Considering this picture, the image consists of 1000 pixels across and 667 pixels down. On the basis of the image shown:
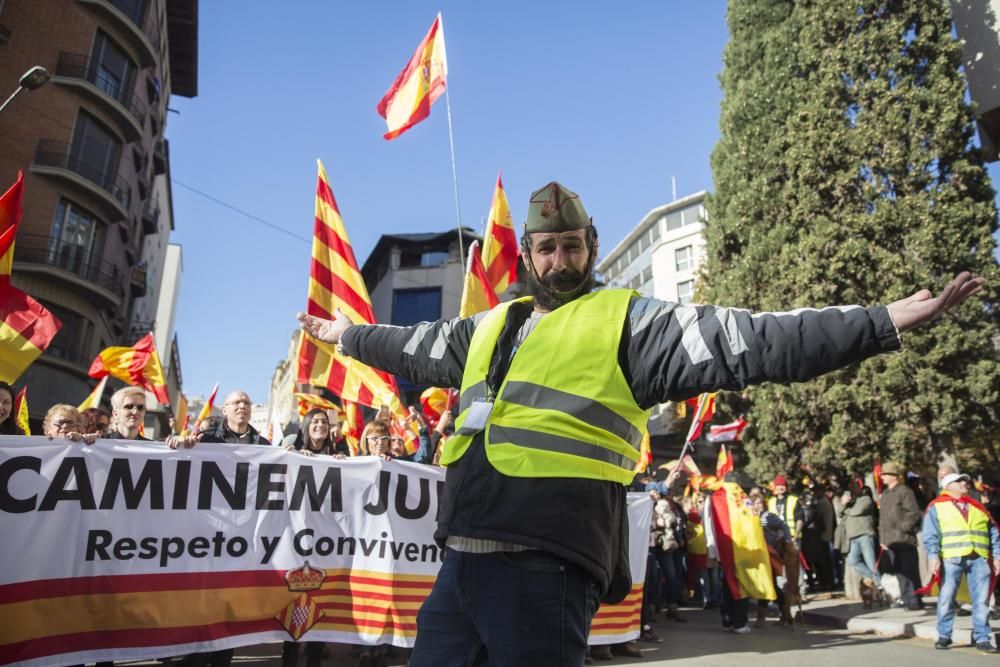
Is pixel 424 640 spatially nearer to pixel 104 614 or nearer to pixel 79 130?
pixel 104 614

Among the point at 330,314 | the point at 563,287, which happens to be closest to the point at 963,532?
the point at 330,314

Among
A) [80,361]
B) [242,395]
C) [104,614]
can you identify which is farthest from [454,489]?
[80,361]

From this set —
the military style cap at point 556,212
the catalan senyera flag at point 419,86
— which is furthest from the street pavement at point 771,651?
the catalan senyera flag at point 419,86

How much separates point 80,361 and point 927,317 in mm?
26742

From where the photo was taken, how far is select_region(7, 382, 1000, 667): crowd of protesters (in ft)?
19.9

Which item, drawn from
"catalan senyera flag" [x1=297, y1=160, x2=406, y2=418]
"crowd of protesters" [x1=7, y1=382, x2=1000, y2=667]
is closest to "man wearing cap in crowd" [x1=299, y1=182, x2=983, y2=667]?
"crowd of protesters" [x1=7, y1=382, x2=1000, y2=667]

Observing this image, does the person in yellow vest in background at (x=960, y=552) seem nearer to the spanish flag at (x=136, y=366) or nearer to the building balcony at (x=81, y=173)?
the spanish flag at (x=136, y=366)

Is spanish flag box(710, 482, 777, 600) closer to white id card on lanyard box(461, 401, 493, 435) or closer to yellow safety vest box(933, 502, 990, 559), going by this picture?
yellow safety vest box(933, 502, 990, 559)

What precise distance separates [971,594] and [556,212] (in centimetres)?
840

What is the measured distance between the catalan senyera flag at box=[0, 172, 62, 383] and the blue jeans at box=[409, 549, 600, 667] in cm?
559

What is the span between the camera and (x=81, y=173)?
2444 cm

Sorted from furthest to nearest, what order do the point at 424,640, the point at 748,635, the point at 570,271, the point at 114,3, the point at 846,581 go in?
1. the point at 114,3
2. the point at 846,581
3. the point at 748,635
4. the point at 570,271
5. the point at 424,640

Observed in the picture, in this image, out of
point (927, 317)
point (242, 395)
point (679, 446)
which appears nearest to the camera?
point (927, 317)

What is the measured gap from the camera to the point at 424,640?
6.02 ft
